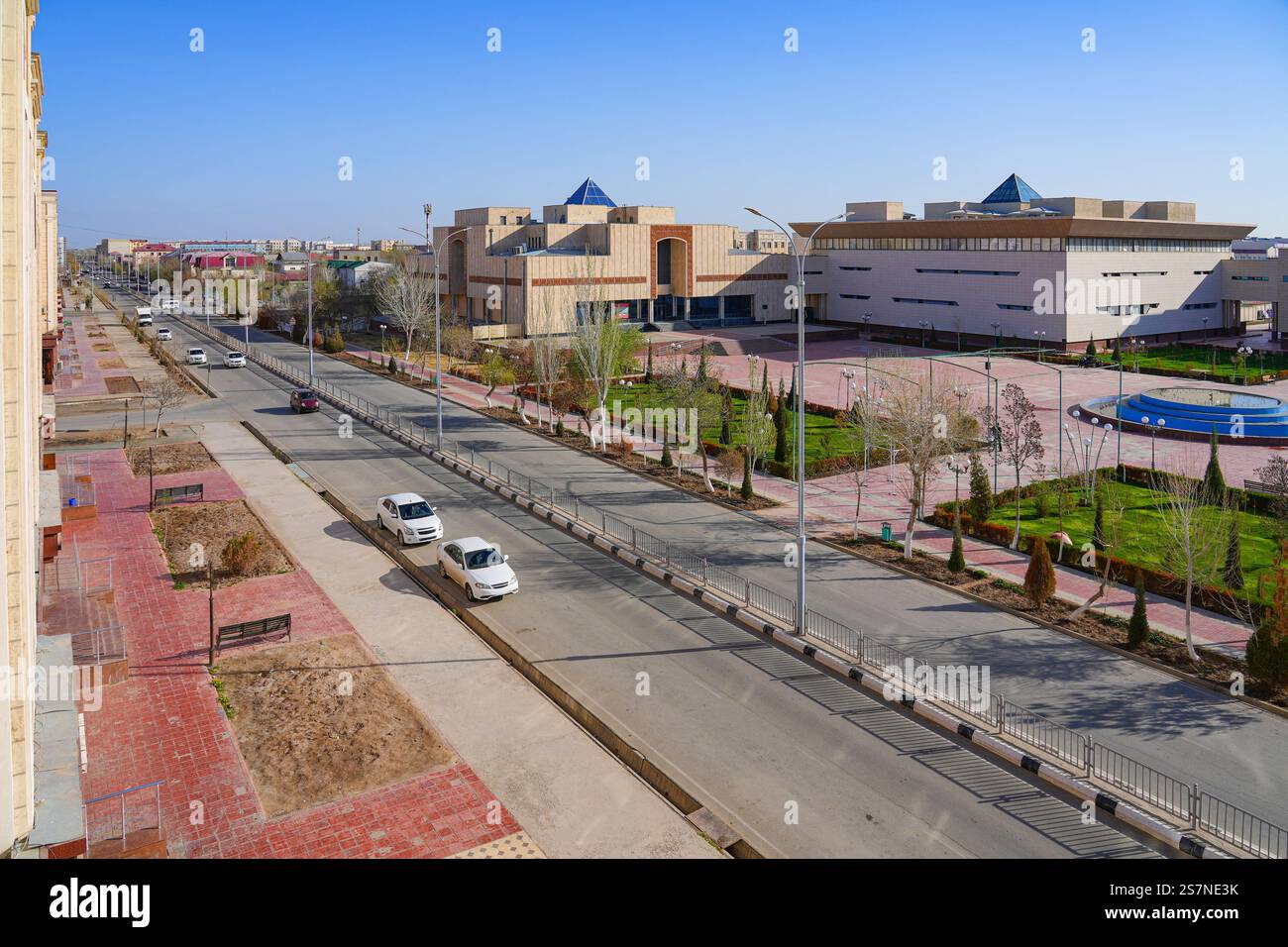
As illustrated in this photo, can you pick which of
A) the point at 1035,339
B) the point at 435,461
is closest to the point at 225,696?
the point at 435,461

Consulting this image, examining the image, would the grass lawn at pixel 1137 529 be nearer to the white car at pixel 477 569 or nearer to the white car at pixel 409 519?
the white car at pixel 477 569

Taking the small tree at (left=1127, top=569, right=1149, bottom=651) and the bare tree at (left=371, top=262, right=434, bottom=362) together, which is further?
the bare tree at (left=371, top=262, right=434, bottom=362)

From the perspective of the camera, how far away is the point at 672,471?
120ft

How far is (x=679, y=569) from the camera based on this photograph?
81.5 ft

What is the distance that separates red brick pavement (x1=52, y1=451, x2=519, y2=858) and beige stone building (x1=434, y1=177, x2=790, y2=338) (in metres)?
50.9

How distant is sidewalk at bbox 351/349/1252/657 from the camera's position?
21.5m

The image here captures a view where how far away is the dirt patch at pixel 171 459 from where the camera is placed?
3581 centimetres

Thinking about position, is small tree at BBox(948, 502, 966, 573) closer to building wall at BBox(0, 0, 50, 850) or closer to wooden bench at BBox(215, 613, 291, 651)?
wooden bench at BBox(215, 613, 291, 651)

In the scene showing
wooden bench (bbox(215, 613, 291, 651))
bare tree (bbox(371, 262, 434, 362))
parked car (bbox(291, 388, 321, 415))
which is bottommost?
wooden bench (bbox(215, 613, 291, 651))

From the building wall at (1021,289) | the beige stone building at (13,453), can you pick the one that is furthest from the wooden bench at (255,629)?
the building wall at (1021,289)

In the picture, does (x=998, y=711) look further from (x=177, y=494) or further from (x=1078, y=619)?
(x=177, y=494)

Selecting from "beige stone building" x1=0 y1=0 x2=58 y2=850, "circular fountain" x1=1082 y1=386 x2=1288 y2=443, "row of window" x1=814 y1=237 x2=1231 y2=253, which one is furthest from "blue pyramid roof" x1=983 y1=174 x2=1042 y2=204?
"beige stone building" x1=0 y1=0 x2=58 y2=850

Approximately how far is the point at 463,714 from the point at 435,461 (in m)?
21.9

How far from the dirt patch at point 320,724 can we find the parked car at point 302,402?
Result: 1195 inches
